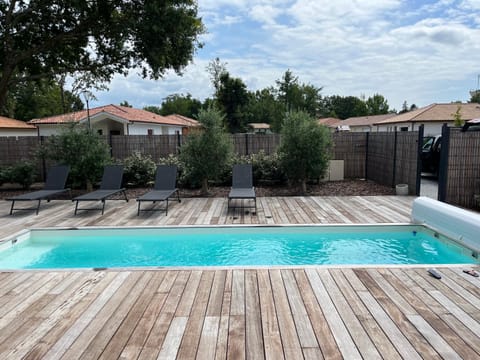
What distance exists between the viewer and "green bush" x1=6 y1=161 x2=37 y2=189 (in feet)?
32.3

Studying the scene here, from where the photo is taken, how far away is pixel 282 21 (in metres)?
10.9

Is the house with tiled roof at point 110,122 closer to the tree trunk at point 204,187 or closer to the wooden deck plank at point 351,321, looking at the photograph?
the tree trunk at point 204,187

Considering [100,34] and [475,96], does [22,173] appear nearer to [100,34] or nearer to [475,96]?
[100,34]

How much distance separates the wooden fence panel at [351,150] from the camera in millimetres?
11250

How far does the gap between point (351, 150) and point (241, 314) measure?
9.43 meters

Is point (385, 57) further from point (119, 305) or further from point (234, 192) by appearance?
point (119, 305)

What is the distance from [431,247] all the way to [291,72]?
3632 centimetres

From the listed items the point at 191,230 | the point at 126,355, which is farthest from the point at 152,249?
the point at 126,355

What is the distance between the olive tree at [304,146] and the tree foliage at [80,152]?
505 cm

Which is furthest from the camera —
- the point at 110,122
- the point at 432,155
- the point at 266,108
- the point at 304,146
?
the point at 266,108

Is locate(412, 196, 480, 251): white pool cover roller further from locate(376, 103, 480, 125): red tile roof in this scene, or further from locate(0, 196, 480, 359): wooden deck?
locate(376, 103, 480, 125): red tile roof

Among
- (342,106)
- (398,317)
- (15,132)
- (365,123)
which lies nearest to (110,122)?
(15,132)

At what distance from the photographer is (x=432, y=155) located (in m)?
11.4

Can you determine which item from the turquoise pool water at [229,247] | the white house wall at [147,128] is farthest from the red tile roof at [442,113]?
the turquoise pool water at [229,247]
